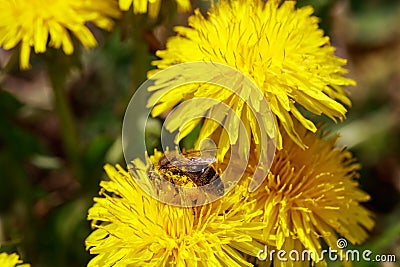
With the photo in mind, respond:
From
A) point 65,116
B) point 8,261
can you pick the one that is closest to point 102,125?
point 65,116

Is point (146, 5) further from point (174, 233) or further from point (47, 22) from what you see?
point (174, 233)

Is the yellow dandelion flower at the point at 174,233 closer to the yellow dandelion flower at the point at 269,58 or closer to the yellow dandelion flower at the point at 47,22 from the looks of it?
the yellow dandelion flower at the point at 269,58

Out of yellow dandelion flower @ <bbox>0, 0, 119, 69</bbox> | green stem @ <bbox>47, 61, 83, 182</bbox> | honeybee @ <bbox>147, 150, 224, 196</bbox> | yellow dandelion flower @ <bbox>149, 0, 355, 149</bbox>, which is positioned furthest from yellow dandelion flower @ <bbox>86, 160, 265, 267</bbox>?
green stem @ <bbox>47, 61, 83, 182</bbox>

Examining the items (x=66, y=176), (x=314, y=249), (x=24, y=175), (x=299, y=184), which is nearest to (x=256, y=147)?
(x=299, y=184)

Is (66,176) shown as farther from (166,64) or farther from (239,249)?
(239,249)

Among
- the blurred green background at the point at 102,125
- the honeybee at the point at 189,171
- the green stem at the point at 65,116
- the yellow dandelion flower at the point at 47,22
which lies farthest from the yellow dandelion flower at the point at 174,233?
the green stem at the point at 65,116

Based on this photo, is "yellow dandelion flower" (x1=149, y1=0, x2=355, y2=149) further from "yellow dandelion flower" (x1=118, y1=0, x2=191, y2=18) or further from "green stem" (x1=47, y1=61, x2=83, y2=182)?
"green stem" (x1=47, y1=61, x2=83, y2=182)
